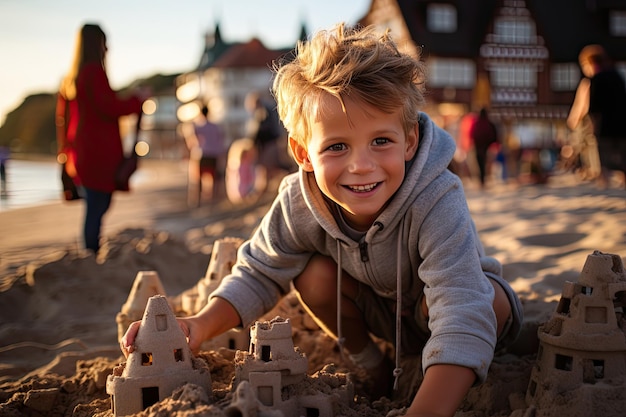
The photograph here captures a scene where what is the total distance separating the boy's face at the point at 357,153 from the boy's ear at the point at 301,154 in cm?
11

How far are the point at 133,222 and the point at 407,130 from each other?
8.16 metres

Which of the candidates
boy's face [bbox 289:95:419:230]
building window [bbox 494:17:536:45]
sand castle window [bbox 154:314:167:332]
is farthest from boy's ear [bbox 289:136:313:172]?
building window [bbox 494:17:536:45]

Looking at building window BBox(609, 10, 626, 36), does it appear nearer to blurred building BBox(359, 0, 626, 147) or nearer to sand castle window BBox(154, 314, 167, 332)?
blurred building BBox(359, 0, 626, 147)

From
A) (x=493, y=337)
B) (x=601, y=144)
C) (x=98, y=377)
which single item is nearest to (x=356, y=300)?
(x=493, y=337)

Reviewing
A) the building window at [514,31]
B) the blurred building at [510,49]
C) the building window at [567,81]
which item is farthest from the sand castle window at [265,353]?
the building window at [567,81]

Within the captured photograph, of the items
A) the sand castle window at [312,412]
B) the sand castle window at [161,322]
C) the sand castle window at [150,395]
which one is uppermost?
the sand castle window at [161,322]

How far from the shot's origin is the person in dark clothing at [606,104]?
316 inches

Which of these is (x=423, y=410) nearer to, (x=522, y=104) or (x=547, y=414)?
(x=547, y=414)

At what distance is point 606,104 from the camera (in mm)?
8094

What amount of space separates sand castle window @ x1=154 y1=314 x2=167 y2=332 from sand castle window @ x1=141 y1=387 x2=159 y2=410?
0.56 ft

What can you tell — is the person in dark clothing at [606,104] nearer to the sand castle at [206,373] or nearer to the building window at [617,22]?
the sand castle at [206,373]

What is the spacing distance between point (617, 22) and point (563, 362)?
101 feet

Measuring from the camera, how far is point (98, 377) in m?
2.36

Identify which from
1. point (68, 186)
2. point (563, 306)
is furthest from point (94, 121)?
point (563, 306)
